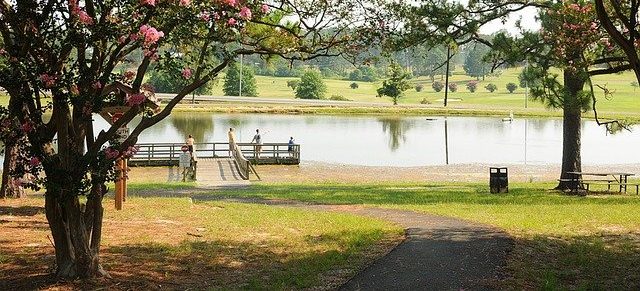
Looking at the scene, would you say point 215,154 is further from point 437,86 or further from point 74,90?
point 437,86

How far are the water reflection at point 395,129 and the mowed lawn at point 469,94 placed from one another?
26456 mm

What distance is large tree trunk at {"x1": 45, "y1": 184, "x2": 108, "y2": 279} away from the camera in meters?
8.44

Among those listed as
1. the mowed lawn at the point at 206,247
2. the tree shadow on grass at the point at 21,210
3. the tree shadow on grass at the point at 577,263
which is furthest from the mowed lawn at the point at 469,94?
the tree shadow on grass at the point at 21,210

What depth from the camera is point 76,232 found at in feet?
27.9

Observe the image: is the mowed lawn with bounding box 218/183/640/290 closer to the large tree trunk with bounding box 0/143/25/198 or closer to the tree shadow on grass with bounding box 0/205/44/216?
the large tree trunk with bounding box 0/143/25/198

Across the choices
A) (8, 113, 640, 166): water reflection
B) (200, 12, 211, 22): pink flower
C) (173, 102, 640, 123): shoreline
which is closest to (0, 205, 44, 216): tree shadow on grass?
(200, 12, 211, 22): pink flower

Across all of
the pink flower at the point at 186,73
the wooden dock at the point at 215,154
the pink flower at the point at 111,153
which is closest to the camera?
the pink flower at the point at 111,153

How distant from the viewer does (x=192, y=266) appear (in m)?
9.80

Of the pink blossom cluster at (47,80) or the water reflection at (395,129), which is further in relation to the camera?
the water reflection at (395,129)

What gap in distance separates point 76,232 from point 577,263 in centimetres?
631

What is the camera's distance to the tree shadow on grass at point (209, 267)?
870 centimetres

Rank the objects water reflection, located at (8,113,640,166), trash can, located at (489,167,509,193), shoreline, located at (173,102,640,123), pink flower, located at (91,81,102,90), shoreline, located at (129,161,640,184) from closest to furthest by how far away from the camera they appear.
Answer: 1. pink flower, located at (91,81,102,90)
2. trash can, located at (489,167,509,193)
3. shoreline, located at (129,161,640,184)
4. water reflection, located at (8,113,640,166)
5. shoreline, located at (173,102,640,123)

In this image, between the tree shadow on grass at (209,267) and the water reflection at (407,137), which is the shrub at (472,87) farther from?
the tree shadow on grass at (209,267)

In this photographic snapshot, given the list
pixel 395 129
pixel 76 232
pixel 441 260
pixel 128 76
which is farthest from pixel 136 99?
pixel 395 129
